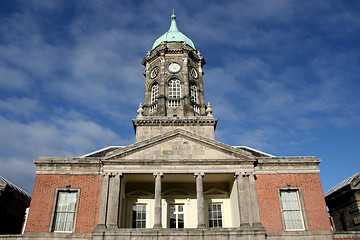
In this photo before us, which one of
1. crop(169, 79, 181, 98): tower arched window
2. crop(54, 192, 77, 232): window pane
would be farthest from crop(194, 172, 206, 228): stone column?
crop(169, 79, 181, 98): tower arched window

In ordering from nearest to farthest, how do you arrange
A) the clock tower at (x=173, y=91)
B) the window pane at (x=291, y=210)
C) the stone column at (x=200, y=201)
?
1. the stone column at (x=200, y=201)
2. the window pane at (x=291, y=210)
3. the clock tower at (x=173, y=91)

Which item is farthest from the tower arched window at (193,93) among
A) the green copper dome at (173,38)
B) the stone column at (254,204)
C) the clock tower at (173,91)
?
the stone column at (254,204)

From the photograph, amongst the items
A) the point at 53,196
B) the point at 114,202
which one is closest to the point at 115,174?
the point at 114,202

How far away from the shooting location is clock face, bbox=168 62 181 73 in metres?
30.2

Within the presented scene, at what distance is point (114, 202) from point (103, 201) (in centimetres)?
73

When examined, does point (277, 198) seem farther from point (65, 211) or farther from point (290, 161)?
point (65, 211)

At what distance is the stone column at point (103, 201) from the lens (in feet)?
60.8

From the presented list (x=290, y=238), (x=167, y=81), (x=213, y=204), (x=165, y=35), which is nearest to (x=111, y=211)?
(x=213, y=204)

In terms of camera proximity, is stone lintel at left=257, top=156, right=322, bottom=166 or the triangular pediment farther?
stone lintel at left=257, top=156, right=322, bottom=166

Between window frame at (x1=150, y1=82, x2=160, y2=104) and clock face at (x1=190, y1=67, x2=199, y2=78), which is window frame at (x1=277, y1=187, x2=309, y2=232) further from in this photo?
clock face at (x1=190, y1=67, x2=199, y2=78)

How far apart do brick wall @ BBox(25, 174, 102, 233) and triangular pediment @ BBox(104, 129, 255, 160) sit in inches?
97.5

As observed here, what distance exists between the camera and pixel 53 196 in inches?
779

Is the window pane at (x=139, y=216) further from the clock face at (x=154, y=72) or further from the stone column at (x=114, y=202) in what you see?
the clock face at (x=154, y=72)

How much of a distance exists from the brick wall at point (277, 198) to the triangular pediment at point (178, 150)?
2.15 metres
